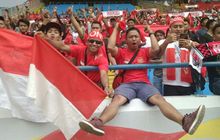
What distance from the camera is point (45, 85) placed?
15.1ft

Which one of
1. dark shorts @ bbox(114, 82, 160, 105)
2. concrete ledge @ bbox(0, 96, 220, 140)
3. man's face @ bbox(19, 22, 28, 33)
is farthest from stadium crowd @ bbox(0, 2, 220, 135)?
man's face @ bbox(19, 22, 28, 33)

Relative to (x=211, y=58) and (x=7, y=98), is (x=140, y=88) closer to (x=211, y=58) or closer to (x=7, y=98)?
(x=211, y=58)

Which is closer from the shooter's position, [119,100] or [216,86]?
[119,100]

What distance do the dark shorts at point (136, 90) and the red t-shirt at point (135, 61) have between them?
0.08m

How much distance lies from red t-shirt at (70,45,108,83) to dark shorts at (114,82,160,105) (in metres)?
0.32

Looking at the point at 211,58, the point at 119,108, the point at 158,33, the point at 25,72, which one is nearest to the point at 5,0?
the point at 25,72

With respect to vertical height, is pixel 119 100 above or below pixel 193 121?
above

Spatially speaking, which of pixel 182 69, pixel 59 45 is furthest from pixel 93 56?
pixel 182 69

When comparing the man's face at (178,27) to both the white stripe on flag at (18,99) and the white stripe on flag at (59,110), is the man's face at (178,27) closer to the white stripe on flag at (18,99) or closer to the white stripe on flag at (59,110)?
the white stripe on flag at (59,110)

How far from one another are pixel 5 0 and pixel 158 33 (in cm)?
380

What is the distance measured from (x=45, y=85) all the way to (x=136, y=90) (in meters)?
1.13

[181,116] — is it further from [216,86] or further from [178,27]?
[178,27]

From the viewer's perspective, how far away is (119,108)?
191 inches

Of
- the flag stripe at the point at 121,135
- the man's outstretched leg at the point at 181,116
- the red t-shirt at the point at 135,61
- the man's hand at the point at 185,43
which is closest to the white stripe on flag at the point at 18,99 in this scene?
the flag stripe at the point at 121,135
